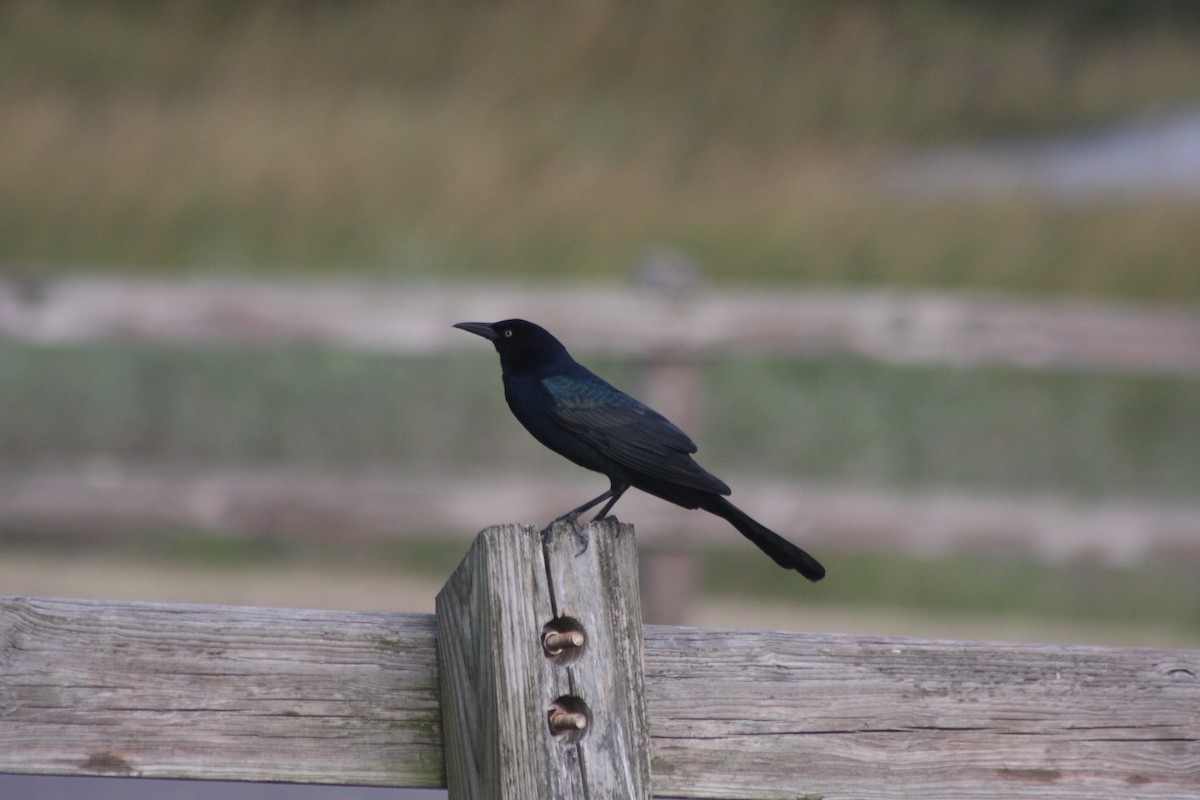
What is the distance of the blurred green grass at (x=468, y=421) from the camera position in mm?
7688

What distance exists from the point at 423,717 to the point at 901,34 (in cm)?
1404

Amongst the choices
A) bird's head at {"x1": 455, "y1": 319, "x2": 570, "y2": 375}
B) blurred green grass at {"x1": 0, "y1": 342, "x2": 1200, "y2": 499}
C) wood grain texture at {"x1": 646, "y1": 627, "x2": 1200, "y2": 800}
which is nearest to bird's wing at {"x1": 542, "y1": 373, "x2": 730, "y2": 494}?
bird's head at {"x1": 455, "y1": 319, "x2": 570, "y2": 375}

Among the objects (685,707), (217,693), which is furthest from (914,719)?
(217,693)

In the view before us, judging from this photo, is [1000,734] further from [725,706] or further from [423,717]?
[423,717]

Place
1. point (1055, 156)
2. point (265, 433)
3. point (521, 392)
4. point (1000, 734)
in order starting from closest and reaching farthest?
point (1000, 734) < point (521, 392) < point (265, 433) < point (1055, 156)

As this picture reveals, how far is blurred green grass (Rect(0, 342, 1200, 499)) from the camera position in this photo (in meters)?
7.69

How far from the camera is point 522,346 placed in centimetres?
293

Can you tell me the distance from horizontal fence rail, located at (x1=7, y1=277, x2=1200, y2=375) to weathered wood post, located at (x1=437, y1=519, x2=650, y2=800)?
388 centimetres

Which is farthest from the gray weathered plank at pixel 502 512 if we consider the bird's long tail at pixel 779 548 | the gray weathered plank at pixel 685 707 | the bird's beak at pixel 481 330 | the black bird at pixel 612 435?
the gray weathered plank at pixel 685 707

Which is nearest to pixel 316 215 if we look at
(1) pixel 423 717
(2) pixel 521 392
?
(2) pixel 521 392

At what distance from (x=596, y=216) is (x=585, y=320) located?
4337 millimetres

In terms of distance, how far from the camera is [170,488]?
18.0ft

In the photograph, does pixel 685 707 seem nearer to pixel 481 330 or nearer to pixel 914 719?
pixel 914 719

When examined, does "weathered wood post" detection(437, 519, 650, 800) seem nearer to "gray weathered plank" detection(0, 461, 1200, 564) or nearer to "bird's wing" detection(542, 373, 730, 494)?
"bird's wing" detection(542, 373, 730, 494)
